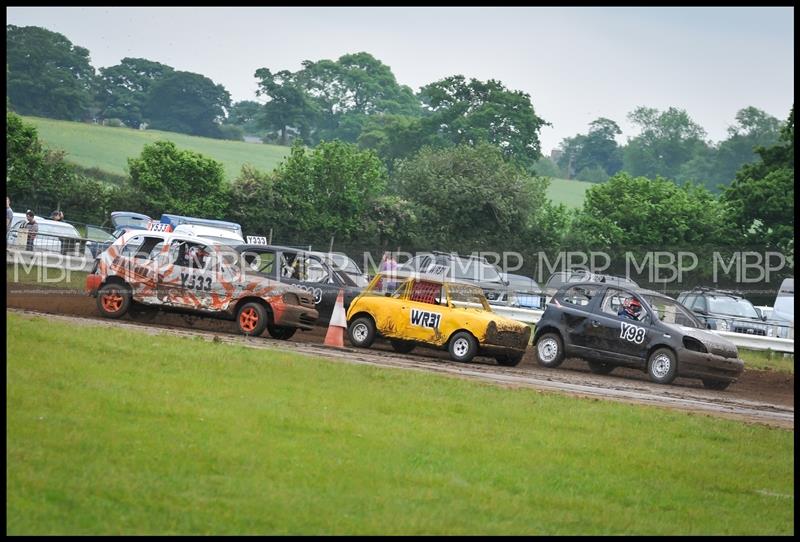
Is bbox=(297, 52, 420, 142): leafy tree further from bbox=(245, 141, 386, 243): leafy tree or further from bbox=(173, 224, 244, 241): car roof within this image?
bbox=(173, 224, 244, 241): car roof

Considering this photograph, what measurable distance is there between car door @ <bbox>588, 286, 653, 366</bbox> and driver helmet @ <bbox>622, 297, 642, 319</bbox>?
0.18 ft

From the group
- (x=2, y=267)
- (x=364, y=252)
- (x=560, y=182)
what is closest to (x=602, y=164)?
(x=560, y=182)

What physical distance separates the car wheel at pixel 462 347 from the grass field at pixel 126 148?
55975 mm

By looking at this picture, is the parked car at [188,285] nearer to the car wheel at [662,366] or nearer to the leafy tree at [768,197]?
the car wheel at [662,366]

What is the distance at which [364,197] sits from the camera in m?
56.2

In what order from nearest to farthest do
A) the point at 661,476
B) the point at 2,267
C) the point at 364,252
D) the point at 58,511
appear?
the point at 58,511
the point at 661,476
the point at 2,267
the point at 364,252

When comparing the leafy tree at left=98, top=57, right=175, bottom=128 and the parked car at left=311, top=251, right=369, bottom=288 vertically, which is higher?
the leafy tree at left=98, top=57, right=175, bottom=128

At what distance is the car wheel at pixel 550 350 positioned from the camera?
Answer: 77.5ft

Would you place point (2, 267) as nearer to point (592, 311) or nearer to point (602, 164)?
point (592, 311)

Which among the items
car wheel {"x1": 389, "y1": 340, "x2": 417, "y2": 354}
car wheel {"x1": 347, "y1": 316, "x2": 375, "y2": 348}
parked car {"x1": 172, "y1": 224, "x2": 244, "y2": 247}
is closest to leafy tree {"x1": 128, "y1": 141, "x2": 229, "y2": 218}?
parked car {"x1": 172, "y1": 224, "x2": 244, "y2": 247}

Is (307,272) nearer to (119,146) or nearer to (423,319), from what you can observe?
(423,319)

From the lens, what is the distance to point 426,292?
2302cm

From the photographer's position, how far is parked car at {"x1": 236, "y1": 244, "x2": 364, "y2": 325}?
24641 millimetres

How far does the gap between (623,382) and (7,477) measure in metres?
14.7
